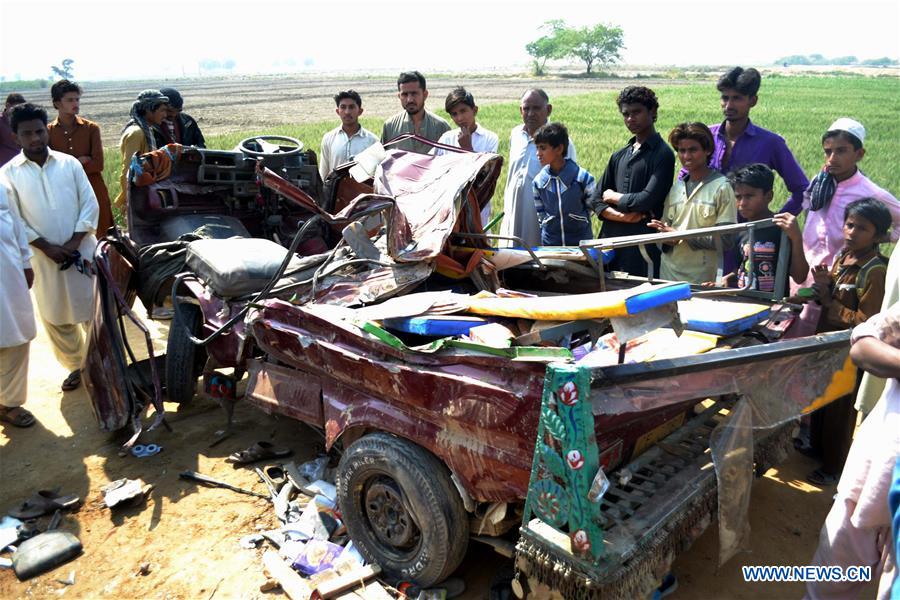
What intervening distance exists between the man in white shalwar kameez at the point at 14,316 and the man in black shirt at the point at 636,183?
4269 millimetres

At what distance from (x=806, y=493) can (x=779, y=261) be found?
1397mm

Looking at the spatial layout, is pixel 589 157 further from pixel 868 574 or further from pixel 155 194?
pixel 868 574

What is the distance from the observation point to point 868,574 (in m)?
2.51

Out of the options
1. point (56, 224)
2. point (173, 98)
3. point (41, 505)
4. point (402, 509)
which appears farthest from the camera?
point (173, 98)

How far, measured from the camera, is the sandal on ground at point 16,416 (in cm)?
497

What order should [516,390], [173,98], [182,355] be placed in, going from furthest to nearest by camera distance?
[173,98] < [182,355] < [516,390]

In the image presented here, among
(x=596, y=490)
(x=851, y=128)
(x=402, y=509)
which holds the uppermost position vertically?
(x=851, y=128)

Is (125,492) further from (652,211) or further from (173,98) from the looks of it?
(173,98)

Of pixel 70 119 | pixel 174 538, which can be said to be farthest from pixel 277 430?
pixel 70 119

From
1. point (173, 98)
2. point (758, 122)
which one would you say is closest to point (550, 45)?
point (758, 122)

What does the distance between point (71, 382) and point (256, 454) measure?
7.61 feet

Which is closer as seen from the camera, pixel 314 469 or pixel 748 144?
pixel 314 469

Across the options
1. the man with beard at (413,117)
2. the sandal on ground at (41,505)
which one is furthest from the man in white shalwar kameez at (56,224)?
the man with beard at (413,117)

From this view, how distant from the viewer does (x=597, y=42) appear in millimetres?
94188
